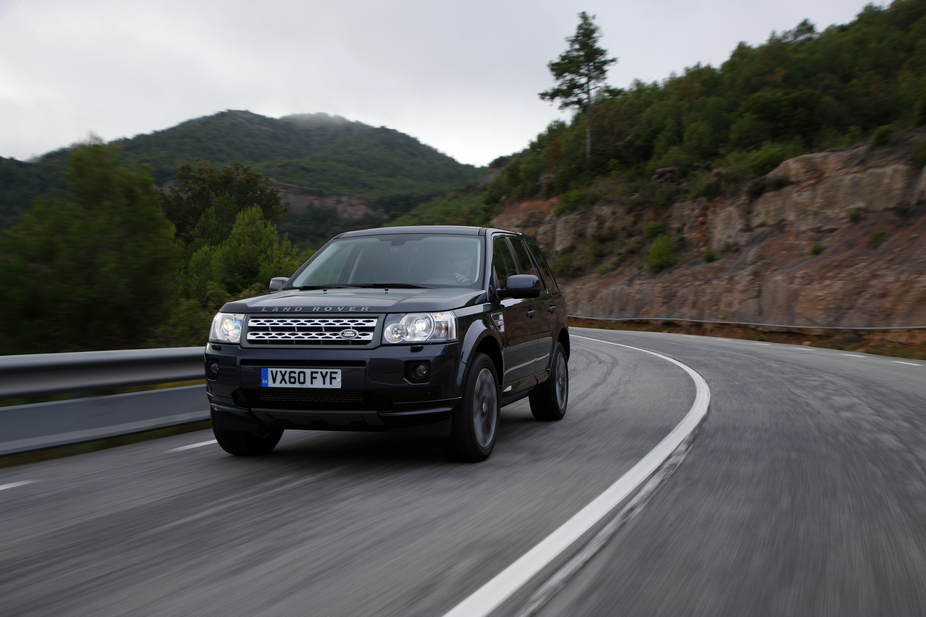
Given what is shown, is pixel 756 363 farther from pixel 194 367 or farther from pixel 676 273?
pixel 676 273

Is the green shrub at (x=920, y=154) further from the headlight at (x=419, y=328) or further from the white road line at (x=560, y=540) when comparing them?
the headlight at (x=419, y=328)

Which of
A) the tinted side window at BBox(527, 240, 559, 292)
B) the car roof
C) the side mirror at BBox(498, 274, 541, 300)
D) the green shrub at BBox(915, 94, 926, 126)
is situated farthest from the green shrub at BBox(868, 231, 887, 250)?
the side mirror at BBox(498, 274, 541, 300)

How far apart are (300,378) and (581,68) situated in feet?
214

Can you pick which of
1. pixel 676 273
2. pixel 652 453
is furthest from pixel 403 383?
pixel 676 273

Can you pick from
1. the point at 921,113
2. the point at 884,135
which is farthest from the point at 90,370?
the point at 921,113

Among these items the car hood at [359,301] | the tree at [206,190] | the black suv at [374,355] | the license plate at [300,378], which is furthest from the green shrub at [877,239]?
the tree at [206,190]

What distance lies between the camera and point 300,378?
5.04 meters

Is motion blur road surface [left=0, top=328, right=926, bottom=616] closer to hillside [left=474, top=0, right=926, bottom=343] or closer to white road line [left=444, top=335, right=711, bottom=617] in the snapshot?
white road line [left=444, top=335, right=711, bottom=617]

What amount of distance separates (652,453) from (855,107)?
144 ft

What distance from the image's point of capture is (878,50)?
47.3 m

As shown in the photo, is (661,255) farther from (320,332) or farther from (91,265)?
(320,332)

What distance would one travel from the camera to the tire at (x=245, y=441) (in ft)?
18.8

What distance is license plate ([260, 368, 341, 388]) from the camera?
16.4 ft

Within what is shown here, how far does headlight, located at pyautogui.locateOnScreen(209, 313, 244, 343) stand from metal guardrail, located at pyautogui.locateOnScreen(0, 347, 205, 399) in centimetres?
163
